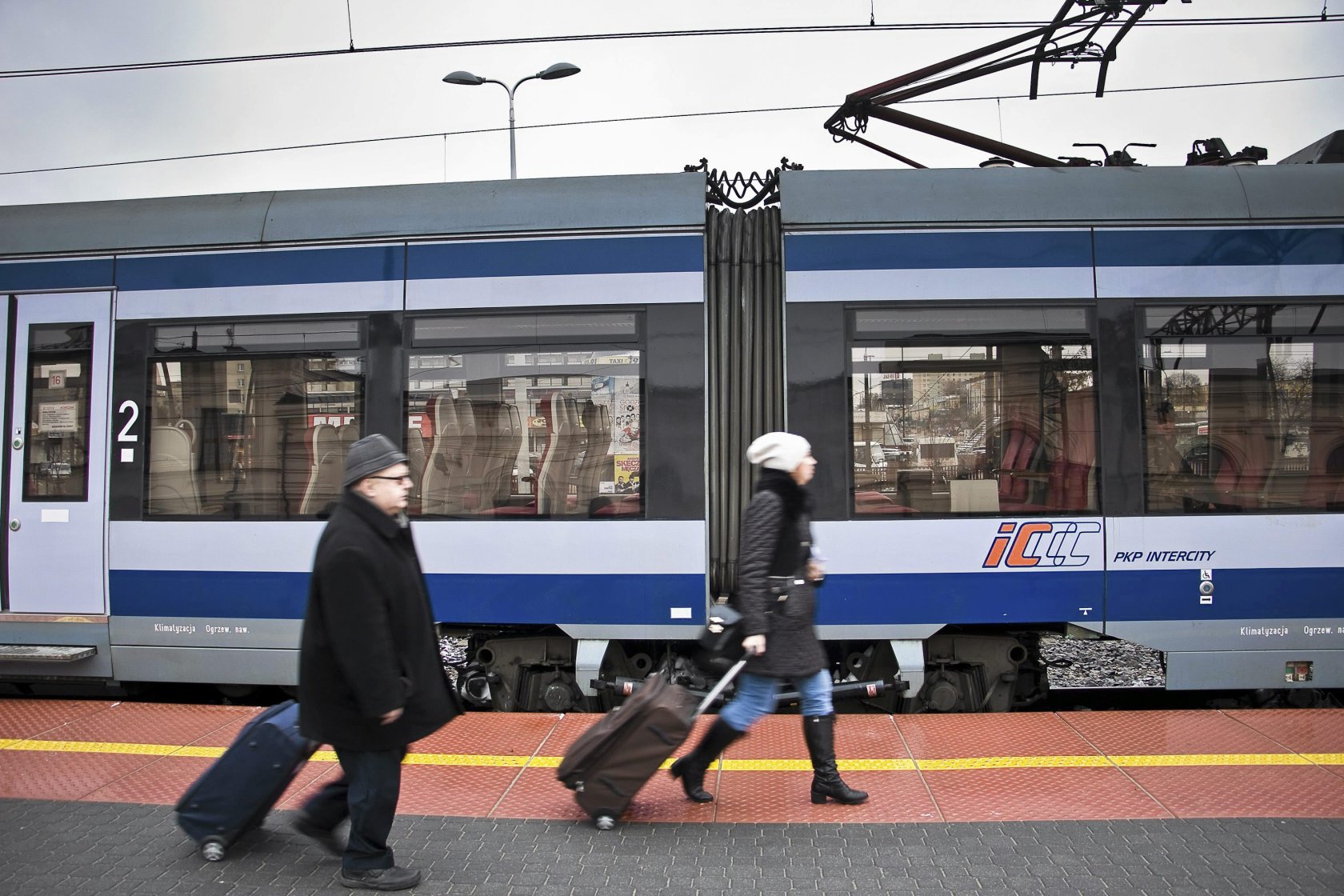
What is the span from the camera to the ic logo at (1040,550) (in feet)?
18.7

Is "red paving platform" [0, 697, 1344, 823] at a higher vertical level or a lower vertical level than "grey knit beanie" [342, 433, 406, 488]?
lower

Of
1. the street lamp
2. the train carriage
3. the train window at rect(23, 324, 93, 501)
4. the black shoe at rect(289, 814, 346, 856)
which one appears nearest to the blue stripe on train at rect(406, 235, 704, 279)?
the train carriage

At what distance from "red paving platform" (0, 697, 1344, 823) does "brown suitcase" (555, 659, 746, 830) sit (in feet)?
0.83

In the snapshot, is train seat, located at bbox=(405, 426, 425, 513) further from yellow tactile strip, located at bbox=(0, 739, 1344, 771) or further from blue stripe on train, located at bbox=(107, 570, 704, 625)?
yellow tactile strip, located at bbox=(0, 739, 1344, 771)

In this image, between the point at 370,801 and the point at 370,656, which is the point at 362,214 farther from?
the point at 370,801

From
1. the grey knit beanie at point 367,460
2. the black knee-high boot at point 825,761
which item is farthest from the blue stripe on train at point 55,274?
the black knee-high boot at point 825,761

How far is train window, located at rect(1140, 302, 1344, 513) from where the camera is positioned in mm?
5754

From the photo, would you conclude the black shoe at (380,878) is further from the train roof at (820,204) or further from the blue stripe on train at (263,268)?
the train roof at (820,204)

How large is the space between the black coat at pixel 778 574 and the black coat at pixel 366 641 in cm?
131

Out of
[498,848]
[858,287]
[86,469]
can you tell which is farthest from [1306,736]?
[86,469]

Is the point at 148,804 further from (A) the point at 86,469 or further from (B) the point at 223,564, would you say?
(A) the point at 86,469

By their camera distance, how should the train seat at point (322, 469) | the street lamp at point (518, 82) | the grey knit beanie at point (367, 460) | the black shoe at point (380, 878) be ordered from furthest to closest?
the street lamp at point (518, 82)
the train seat at point (322, 469)
the black shoe at point (380, 878)
the grey knit beanie at point (367, 460)

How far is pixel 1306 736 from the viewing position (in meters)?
5.07

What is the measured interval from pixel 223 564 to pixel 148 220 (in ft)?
7.62
